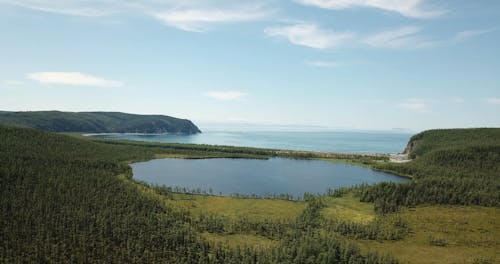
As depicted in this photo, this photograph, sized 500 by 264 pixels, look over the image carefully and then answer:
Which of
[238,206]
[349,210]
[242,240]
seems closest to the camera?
[242,240]

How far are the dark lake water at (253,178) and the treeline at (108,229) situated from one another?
94.7ft

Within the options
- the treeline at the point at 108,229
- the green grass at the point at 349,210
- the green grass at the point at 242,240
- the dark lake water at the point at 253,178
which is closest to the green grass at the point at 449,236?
the green grass at the point at 349,210

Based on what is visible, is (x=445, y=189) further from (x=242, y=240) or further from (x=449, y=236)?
(x=242, y=240)

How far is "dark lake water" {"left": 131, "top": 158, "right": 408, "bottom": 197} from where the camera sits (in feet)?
465

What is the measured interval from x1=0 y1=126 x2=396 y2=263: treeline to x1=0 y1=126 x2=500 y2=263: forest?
23cm

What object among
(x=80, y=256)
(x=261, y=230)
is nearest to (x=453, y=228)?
(x=261, y=230)

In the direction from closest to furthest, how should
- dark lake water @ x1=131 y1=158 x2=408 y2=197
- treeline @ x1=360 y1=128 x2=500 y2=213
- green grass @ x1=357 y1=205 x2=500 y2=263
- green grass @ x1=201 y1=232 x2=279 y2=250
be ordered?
green grass @ x1=357 y1=205 x2=500 y2=263 → green grass @ x1=201 y1=232 x2=279 y2=250 → treeline @ x1=360 y1=128 x2=500 y2=213 → dark lake water @ x1=131 y1=158 x2=408 y2=197

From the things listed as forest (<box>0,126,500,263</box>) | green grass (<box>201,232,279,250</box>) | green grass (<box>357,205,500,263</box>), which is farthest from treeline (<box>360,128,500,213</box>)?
green grass (<box>201,232,279,250</box>)

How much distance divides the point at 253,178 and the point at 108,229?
88.1 meters

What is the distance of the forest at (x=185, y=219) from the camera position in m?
72.4

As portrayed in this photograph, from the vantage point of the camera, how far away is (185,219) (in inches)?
3767

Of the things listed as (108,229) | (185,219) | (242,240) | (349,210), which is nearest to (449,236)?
(349,210)

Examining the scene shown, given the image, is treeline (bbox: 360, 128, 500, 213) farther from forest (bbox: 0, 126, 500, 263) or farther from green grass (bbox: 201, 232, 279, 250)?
green grass (bbox: 201, 232, 279, 250)

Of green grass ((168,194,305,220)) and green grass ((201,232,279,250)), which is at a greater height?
green grass ((168,194,305,220))
